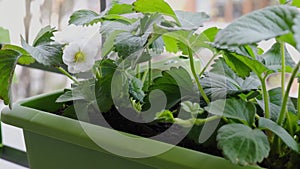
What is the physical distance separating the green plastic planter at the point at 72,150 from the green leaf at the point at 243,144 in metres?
0.02

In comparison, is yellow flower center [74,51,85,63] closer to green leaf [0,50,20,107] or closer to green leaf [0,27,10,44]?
green leaf [0,50,20,107]

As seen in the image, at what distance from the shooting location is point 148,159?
41 cm

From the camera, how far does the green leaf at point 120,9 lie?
1.76 feet

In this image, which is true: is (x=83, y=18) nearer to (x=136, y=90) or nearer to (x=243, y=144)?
(x=136, y=90)

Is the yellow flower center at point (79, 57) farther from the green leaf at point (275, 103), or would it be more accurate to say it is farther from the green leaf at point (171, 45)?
the green leaf at point (275, 103)

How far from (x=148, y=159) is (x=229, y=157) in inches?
3.6

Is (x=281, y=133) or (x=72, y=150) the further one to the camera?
(x=72, y=150)

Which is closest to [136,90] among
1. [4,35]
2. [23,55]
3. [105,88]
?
[105,88]

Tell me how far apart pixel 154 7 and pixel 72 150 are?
0.62ft

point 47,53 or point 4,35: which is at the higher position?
point 47,53

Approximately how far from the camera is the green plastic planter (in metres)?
0.39

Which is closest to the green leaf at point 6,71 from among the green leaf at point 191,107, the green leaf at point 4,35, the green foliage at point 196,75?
the green foliage at point 196,75

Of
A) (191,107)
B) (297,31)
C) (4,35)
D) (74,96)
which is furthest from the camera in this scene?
(4,35)

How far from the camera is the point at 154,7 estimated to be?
452 mm
